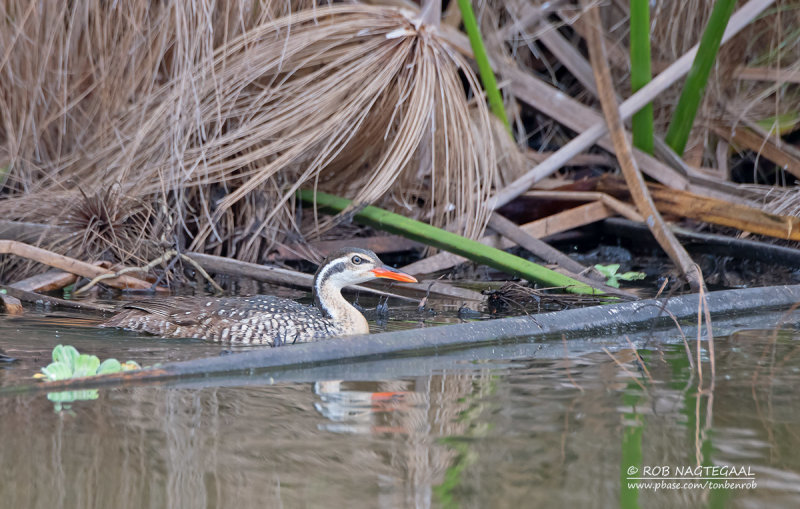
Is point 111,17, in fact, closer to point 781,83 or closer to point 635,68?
point 635,68

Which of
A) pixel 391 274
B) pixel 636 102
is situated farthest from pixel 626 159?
pixel 391 274

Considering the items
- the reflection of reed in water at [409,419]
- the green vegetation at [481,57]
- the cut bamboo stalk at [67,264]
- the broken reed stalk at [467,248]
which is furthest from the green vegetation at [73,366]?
the green vegetation at [481,57]

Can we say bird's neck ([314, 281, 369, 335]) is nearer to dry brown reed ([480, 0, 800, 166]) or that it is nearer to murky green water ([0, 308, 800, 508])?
murky green water ([0, 308, 800, 508])

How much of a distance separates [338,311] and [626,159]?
2.59m

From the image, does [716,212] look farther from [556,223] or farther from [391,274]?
[391,274]

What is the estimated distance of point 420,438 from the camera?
115 inches

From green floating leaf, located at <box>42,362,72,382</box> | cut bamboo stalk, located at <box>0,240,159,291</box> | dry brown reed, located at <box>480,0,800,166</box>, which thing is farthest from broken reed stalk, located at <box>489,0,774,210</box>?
green floating leaf, located at <box>42,362,72,382</box>

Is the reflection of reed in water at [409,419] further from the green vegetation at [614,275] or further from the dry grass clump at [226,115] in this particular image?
the dry grass clump at [226,115]

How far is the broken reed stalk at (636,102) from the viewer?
6.71m

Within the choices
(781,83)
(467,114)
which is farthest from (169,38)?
(781,83)

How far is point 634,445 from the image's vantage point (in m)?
2.83

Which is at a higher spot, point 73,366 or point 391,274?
point 391,274

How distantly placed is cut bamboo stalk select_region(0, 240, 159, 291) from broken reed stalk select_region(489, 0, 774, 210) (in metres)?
2.59

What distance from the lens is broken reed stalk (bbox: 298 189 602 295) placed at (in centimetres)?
529
